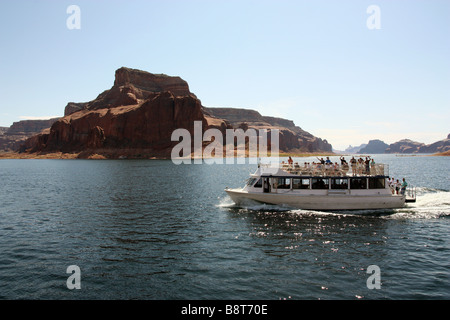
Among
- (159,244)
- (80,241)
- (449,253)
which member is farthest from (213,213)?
(449,253)

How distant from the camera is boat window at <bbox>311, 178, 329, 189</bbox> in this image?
31.8 m

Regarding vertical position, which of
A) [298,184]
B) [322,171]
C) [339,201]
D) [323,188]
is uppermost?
[322,171]

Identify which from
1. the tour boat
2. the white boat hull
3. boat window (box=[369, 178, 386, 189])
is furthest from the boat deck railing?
the white boat hull

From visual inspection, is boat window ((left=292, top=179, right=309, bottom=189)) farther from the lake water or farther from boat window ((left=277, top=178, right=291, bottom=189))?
the lake water

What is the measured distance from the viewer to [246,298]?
13.8 meters

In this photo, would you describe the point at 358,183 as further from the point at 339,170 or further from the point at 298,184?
the point at 298,184

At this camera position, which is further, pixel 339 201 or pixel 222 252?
pixel 339 201

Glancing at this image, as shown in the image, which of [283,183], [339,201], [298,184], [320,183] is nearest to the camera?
[339,201]


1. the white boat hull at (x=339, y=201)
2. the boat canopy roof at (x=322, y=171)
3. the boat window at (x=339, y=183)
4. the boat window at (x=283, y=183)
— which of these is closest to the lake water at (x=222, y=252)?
the white boat hull at (x=339, y=201)

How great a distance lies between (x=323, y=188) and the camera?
31719mm

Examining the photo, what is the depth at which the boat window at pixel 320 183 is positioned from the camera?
3179 cm

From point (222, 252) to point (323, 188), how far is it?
1640 centimetres

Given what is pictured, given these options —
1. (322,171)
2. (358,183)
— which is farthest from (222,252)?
(358,183)
